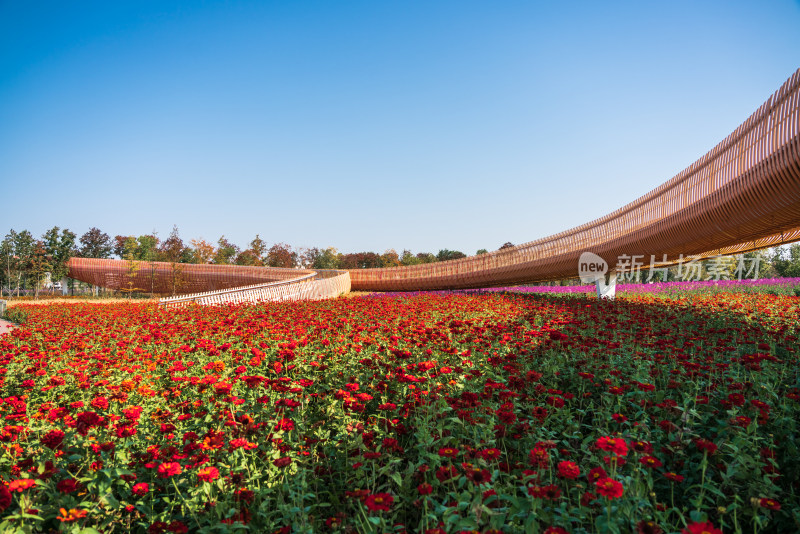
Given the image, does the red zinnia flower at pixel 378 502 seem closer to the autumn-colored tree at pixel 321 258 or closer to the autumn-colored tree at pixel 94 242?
the autumn-colored tree at pixel 321 258

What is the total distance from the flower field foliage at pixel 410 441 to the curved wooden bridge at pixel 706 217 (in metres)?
3.87

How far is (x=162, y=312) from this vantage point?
10.2 meters

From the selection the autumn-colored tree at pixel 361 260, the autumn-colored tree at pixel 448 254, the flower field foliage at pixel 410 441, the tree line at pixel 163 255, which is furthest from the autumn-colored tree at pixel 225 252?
the flower field foliage at pixel 410 441

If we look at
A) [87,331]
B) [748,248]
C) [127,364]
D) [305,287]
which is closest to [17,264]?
[305,287]

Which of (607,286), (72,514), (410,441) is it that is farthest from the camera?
(607,286)

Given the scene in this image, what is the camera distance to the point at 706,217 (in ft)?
31.4

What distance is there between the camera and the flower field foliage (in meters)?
2.01

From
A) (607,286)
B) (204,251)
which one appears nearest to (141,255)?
(204,251)

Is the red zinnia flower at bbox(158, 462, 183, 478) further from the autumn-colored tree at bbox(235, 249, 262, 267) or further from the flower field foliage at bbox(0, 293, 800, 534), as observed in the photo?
the autumn-colored tree at bbox(235, 249, 262, 267)

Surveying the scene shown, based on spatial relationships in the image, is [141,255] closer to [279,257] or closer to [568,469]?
[279,257]

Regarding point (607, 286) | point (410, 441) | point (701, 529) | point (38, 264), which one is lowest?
point (410, 441)

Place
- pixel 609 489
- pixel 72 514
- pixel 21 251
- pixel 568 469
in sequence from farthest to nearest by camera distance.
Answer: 1. pixel 21 251
2. pixel 72 514
3. pixel 568 469
4. pixel 609 489

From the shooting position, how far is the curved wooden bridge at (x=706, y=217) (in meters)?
7.50

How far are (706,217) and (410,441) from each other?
9.75 meters
